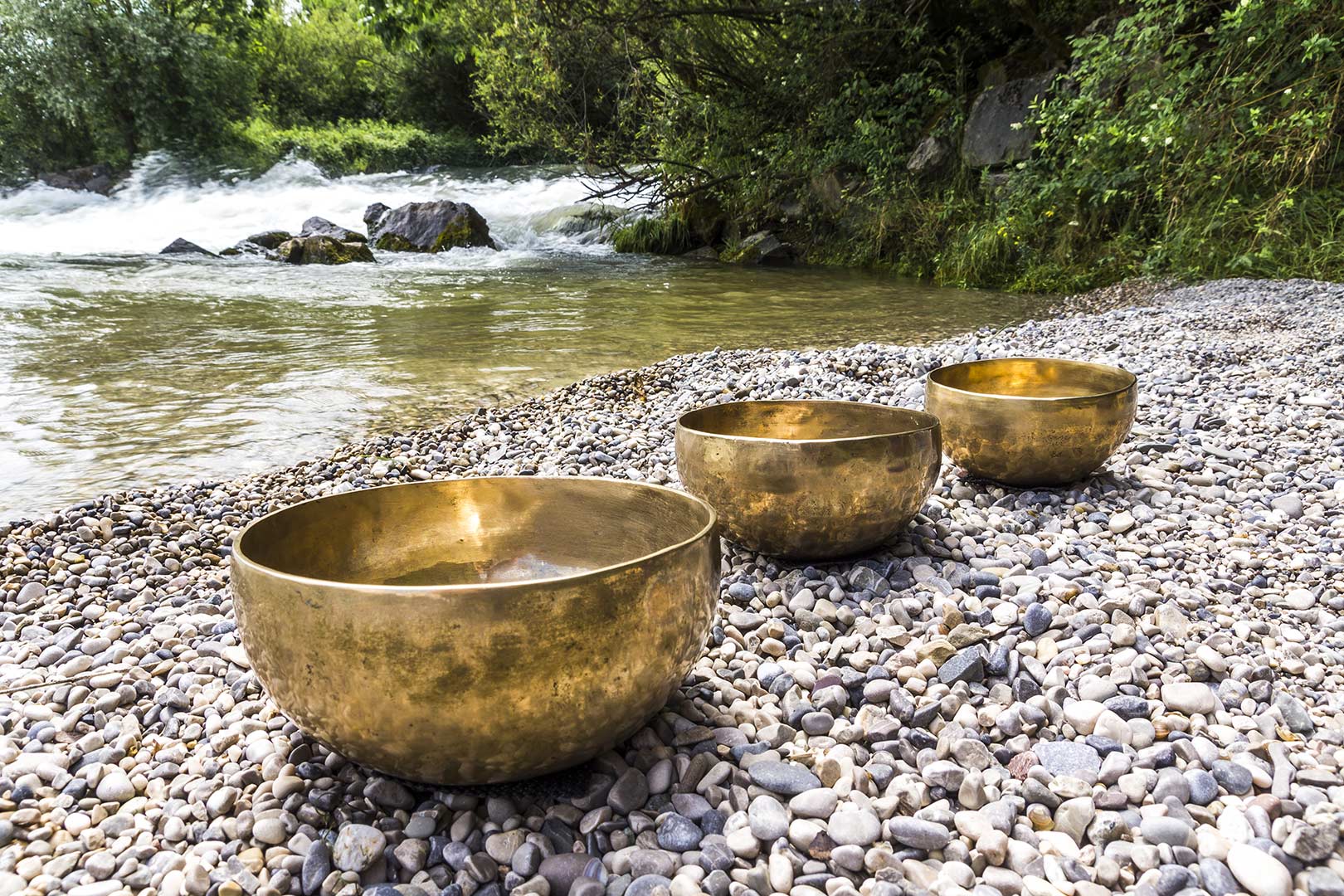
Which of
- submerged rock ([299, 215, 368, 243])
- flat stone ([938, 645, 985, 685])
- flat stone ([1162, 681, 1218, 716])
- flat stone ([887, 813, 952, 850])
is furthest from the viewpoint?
submerged rock ([299, 215, 368, 243])

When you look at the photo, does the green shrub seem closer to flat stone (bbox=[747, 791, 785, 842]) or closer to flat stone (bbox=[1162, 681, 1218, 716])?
flat stone (bbox=[1162, 681, 1218, 716])

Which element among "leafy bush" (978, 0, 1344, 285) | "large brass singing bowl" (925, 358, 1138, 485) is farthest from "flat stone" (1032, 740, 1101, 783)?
"leafy bush" (978, 0, 1344, 285)

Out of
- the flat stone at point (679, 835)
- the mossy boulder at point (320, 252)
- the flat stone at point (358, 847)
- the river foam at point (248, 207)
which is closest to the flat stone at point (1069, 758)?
the flat stone at point (679, 835)

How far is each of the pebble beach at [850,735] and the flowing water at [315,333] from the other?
1384mm

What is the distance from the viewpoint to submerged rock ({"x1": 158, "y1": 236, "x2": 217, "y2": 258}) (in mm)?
12492

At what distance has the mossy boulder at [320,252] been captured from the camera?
468 inches

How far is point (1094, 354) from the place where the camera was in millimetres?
4566

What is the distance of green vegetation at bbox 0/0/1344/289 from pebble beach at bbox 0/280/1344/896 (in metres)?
5.12

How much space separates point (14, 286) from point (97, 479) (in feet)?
24.3

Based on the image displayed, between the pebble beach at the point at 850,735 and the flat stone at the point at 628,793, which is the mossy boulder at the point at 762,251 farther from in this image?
the flat stone at the point at 628,793

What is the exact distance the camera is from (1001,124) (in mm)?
9453

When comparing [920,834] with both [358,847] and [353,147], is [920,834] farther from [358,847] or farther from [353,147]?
[353,147]

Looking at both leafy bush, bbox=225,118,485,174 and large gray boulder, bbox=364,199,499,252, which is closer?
large gray boulder, bbox=364,199,499,252

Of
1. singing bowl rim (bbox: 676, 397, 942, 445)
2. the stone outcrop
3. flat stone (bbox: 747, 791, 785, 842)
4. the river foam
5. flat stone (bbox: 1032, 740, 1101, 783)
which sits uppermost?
the stone outcrop
